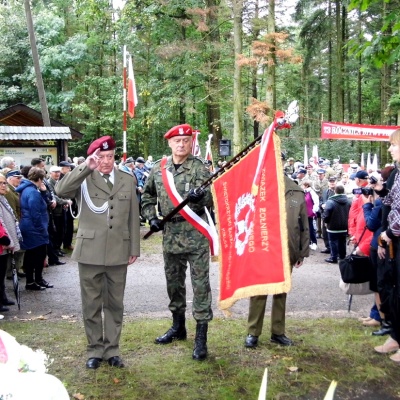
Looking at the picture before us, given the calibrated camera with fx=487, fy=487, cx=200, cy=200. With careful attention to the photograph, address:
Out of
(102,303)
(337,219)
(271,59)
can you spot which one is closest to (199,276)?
(102,303)

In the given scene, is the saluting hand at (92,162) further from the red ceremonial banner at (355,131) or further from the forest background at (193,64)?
the forest background at (193,64)

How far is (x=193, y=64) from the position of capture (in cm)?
2477

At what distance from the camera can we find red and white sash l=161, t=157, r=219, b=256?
459cm

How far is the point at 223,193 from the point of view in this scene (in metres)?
4.18

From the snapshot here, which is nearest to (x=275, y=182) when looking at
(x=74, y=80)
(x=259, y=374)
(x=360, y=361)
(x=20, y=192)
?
(x=259, y=374)

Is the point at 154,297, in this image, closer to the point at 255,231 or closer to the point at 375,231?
the point at 375,231

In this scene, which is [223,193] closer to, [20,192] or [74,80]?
[20,192]

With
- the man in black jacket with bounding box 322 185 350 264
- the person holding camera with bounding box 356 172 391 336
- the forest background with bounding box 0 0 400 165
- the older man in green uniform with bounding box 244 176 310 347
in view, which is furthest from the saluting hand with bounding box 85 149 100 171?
the forest background with bounding box 0 0 400 165

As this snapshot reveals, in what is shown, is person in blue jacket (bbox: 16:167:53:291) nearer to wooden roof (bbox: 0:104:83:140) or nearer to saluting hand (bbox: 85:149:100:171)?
saluting hand (bbox: 85:149:100:171)

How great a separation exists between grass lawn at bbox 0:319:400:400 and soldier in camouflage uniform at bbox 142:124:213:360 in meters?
0.37

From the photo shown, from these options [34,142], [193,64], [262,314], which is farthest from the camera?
[193,64]

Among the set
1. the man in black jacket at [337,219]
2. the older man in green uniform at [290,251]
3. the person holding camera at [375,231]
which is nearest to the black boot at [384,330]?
the person holding camera at [375,231]

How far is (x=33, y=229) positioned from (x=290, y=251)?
13.7 feet

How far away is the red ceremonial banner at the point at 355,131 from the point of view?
45.1 ft
